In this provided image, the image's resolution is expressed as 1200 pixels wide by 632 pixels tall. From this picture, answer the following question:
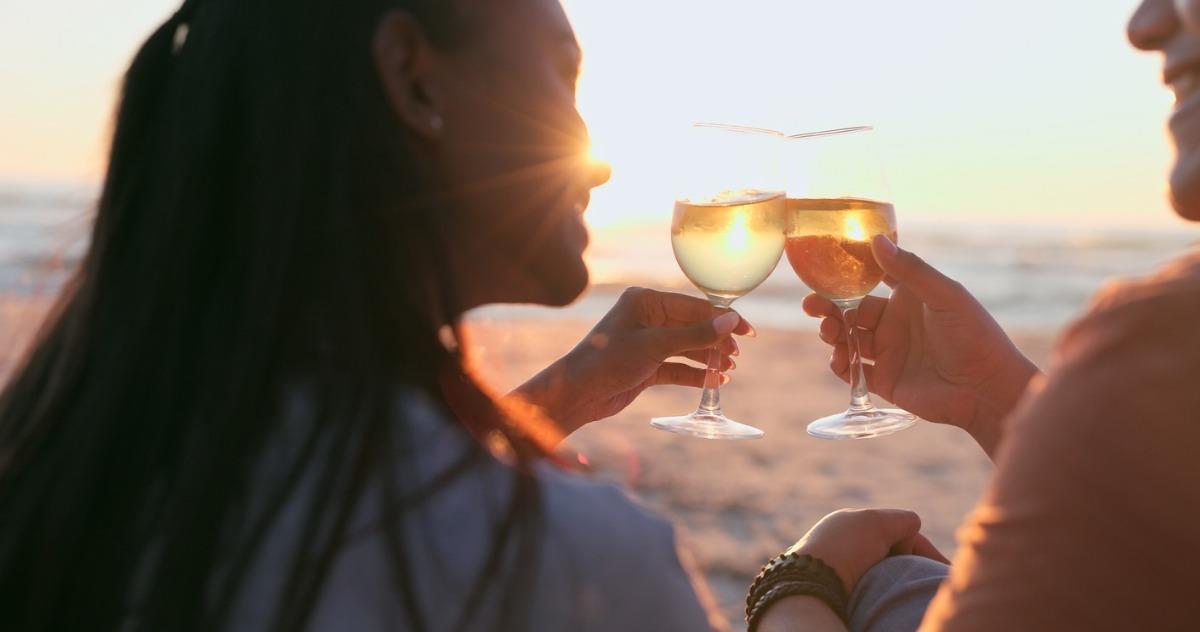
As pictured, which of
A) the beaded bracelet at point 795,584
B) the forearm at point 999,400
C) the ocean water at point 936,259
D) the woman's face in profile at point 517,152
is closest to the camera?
the woman's face in profile at point 517,152

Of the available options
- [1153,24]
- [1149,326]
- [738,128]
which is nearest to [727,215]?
[738,128]

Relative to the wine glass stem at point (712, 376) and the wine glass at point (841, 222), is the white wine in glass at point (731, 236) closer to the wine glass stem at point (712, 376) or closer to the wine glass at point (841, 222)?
the wine glass at point (841, 222)

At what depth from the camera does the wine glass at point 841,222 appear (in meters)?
3.05

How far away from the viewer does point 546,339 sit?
1379 cm

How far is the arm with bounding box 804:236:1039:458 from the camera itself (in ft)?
8.87

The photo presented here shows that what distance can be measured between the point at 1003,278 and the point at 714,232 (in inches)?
975

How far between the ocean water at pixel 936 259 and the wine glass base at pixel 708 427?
1693 millimetres

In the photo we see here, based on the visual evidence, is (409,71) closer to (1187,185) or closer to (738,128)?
(1187,185)

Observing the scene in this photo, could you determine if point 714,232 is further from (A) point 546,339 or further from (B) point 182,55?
(A) point 546,339

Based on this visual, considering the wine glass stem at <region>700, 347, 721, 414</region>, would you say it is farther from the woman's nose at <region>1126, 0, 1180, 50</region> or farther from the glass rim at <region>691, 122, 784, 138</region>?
the woman's nose at <region>1126, 0, 1180, 50</region>

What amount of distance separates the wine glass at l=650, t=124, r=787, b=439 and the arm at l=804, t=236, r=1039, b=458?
33 cm

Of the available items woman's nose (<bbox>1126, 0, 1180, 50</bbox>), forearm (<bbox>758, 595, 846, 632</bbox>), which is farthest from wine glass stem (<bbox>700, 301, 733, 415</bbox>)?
woman's nose (<bbox>1126, 0, 1180, 50</bbox>)

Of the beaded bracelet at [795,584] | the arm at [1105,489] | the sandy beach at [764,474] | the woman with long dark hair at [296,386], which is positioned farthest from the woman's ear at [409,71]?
the sandy beach at [764,474]

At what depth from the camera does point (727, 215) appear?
2998 mm
